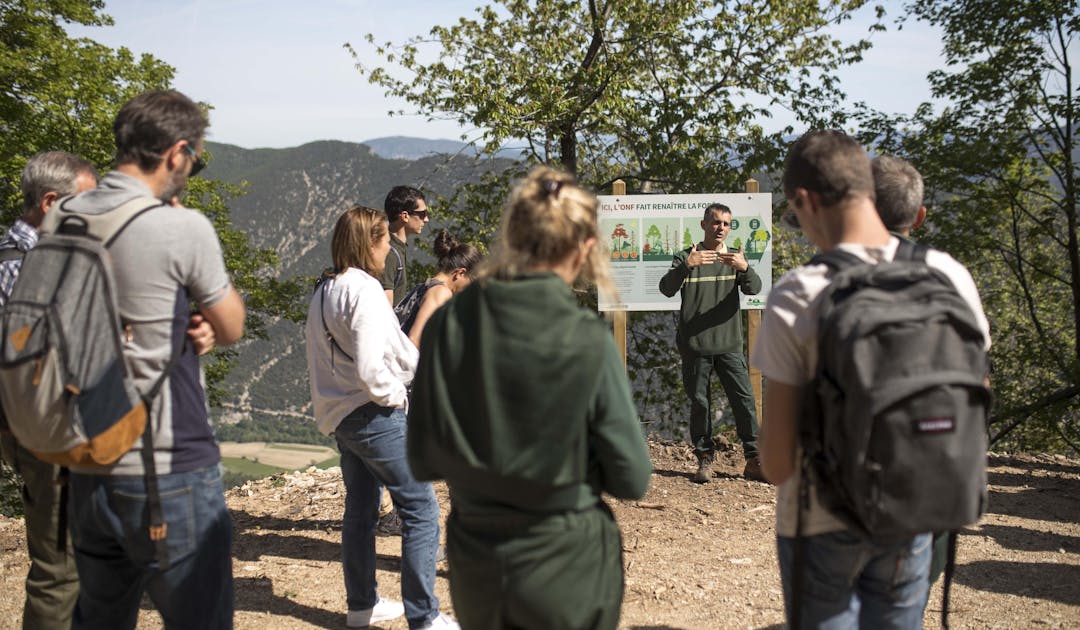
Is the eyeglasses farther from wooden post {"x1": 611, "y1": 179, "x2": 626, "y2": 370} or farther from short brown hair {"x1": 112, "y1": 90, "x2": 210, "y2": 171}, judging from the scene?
wooden post {"x1": 611, "y1": 179, "x2": 626, "y2": 370}

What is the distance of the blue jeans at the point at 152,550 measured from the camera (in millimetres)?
2262

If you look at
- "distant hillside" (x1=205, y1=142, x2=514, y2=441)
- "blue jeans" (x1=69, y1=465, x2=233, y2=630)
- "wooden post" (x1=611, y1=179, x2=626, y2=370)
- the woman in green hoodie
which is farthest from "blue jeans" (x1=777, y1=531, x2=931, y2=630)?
"distant hillside" (x1=205, y1=142, x2=514, y2=441)

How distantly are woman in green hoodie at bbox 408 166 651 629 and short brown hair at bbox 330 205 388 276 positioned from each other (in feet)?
6.38

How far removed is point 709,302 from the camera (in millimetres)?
7289

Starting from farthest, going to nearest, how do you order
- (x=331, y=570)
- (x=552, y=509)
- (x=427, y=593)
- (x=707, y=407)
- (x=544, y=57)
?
(x=544, y=57) < (x=707, y=407) < (x=331, y=570) < (x=427, y=593) < (x=552, y=509)

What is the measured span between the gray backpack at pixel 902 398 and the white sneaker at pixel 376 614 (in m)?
2.97

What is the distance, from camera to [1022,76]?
12.5 metres

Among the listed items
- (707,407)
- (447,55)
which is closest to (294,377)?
(447,55)

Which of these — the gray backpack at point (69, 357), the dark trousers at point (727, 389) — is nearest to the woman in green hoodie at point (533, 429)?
the gray backpack at point (69, 357)

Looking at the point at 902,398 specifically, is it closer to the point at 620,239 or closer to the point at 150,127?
the point at 150,127

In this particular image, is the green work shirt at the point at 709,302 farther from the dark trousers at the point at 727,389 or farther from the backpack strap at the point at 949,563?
the backpack strap at the point at 949,563

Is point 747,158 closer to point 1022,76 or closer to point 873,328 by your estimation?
point 1022,76

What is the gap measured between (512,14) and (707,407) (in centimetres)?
951

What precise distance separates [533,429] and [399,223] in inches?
158
